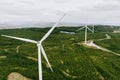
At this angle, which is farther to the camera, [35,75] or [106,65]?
[106,65]

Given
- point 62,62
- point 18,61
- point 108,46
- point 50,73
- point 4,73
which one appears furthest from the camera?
point 108,46

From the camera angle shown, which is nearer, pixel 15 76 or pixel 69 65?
pixel 15 76

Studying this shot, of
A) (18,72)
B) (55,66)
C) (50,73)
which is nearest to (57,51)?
(55,66)

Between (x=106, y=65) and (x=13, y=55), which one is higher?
(x=13, y=55)

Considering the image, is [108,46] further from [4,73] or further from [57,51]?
[4,73]

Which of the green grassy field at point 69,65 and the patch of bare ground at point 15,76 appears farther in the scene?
the green grassy field at point 69,65

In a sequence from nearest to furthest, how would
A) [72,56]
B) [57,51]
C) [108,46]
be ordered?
[72,56], [57,51], [108,46]

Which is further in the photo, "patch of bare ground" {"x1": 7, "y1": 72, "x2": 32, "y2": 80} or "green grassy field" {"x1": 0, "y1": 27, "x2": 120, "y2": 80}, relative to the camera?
"green grassy field" {"x1": 0, "y1": 27, "x2": 120, "y2": 80}

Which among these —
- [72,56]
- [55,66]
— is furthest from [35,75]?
[72,56]

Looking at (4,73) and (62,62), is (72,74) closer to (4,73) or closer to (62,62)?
(62,62)

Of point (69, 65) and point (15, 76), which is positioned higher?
point (15, 76)
